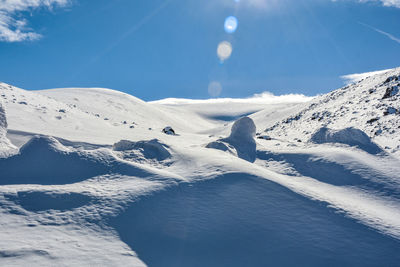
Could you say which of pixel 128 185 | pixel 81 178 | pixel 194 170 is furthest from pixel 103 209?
pixel 194 170

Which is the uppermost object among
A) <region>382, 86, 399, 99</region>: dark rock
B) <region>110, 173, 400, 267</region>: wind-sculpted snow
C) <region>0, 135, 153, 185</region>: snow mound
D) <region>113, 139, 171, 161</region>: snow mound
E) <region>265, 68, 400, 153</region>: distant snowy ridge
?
<region>382, 86, 399, 99</region>: dark rock

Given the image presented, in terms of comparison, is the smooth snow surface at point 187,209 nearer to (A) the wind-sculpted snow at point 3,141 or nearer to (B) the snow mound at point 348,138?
(A) the wind-sculpted snow at point 3,141

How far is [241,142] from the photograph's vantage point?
39.1 ft

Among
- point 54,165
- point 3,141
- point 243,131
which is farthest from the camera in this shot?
point 243,131

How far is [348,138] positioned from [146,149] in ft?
25.1

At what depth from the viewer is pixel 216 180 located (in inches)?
263

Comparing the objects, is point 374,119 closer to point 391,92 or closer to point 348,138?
point 391,92

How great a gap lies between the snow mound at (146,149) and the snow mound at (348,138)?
687cm

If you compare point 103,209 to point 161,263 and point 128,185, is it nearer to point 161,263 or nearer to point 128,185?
point 128,185

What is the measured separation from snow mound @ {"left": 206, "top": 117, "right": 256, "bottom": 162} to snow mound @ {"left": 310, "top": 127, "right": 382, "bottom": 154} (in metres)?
2.80

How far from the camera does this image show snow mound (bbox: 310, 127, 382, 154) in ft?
34.1

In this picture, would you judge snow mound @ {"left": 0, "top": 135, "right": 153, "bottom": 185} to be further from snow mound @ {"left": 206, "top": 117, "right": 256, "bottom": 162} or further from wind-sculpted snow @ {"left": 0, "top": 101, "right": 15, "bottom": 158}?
snow mound @ {"left": 206, "top": 117, "right": 256, "bottom": 162}

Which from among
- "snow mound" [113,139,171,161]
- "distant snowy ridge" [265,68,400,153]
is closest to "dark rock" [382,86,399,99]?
"distant snowy ridge" [265,68,400,153]

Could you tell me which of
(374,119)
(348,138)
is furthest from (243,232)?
(374,119)
